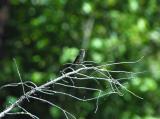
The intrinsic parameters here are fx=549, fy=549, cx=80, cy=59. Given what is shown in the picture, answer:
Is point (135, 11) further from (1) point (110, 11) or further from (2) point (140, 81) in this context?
(2) point (140, 81)

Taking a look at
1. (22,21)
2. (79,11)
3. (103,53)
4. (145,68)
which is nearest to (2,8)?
(22,21)

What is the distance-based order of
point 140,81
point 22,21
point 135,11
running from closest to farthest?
1. point 140,81
2. point 135,11
3. point 22,21

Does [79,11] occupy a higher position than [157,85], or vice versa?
[79,11]

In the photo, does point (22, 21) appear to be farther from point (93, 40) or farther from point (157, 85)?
point (157, 85)

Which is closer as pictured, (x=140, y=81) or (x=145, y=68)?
(x=140, y=81)

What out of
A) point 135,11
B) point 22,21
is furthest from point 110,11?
point 22,21

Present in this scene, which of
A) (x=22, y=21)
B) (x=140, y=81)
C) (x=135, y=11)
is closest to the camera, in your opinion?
(x=140, y=81)
